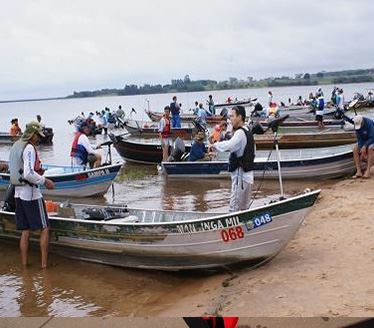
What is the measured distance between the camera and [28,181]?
7156 millimetres

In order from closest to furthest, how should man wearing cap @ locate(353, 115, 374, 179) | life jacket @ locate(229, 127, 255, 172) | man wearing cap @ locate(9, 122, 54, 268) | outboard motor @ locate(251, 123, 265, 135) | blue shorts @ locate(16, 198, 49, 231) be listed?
1. life jacket @ locate(229, 127, 255, 172)
2. outboard motor @ locate(251, 123, 265, 135)
3. man wearing cap @ locate(9, 122, 54, 268)
4. blue shorts @ locate(16, 198, 49, 231)
5. man wearing cap @ locate(353, 115, 374, 179)

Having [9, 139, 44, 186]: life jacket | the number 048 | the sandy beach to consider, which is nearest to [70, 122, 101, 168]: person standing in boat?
[9, 139, 44, 186]: life jacket

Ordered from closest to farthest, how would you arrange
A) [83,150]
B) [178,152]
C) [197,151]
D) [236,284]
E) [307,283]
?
[307,283]
[236,284]
[83,150]
[197,151]
[178,152]

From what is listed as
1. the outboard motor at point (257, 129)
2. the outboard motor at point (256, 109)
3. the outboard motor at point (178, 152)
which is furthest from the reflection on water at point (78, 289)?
the outboard motor at point (256, 109)

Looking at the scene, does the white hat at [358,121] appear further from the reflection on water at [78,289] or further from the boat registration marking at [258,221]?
the reflection on water at [78,289]

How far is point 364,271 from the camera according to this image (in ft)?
18.3

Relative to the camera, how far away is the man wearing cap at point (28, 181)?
7.14 m

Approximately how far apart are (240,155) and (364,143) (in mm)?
6101

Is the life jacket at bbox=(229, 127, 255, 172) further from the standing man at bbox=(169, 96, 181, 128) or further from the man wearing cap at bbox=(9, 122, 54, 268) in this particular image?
the standing man at bbox=(169, 96, 181, 128)

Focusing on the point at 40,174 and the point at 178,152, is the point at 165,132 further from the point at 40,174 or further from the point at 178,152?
the point at 40,174

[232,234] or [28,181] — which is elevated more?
[28,181]

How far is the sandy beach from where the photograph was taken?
190 inches

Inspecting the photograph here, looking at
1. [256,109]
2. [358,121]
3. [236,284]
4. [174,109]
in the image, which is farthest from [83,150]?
[256,109]

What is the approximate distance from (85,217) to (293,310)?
460cm
